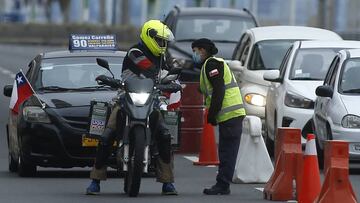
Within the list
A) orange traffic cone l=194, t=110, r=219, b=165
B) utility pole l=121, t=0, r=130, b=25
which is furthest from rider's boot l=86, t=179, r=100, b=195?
utility pole l=121, t=0, r=130, b=25

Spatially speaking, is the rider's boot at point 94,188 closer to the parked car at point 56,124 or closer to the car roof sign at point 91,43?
the parked car at point 56,124

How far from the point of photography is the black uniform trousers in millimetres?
14359

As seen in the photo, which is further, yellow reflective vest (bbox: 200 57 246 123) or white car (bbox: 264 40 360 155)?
white car (bbox: 264 40 360 155)

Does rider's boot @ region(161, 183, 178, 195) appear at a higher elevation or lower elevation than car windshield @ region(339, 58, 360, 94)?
lower

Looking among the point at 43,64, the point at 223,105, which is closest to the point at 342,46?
the point at 43,64

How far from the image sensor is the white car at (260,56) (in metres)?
22.0

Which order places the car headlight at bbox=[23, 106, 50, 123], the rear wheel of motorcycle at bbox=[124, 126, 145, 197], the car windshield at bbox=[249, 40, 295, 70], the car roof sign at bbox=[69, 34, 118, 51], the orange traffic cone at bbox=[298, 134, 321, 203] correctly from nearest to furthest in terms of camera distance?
the orange traffic cone at bbox=[298, 134, 321, 203] < the rear wheel of motorcycle at bbox=[124, 126, 145, 197] < the car headlight at bbox=[23, 106, 50, 123] < the car roof sign at bbox=[69, 34, 118, 51] < the car windshield at bbox=[249, 40, 295, 70]

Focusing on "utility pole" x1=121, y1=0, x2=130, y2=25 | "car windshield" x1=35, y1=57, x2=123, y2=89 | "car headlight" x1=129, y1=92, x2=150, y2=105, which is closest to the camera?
"car headlight" x1=129, y1=92, x2=150, y2=105

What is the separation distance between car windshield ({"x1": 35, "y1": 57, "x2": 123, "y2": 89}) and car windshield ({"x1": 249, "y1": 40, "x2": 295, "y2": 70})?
6.21 metres

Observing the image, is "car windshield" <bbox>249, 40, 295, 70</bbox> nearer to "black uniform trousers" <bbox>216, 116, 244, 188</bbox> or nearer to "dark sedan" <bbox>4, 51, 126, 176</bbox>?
"dark sedan" <bbox>4, 51, 126, 176</bbox>

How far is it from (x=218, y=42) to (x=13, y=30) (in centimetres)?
5356

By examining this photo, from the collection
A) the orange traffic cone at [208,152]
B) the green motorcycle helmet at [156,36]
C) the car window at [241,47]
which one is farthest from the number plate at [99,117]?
the car window at [241,47]

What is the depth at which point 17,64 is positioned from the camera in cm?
4800

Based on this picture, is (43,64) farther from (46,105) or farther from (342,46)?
(342,46)
